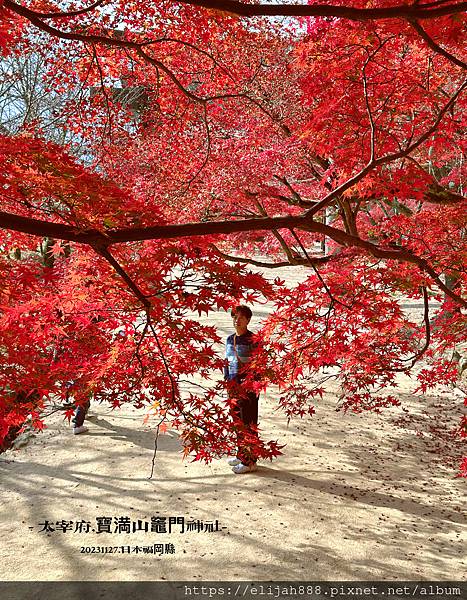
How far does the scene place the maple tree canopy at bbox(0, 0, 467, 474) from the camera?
2674 millimetres

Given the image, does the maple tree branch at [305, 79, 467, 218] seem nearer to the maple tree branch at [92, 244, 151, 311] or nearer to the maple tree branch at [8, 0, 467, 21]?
the maple tree branch at [8, 0, 467, 21]

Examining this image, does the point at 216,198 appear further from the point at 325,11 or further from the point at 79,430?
the point at 325,11

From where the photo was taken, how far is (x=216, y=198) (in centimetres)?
671

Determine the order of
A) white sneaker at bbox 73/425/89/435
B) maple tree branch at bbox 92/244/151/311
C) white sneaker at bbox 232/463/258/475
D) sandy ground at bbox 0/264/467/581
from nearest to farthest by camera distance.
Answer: maple tree branch at bbox 92/244/151/311
sandy ground at bbox 0/264/467/581
white sneaker at bbox 232/463/258/475
white sneaker at bbox 73/425/89/435

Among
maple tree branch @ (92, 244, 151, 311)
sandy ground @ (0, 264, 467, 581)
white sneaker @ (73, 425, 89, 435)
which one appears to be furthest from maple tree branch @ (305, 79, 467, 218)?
white sneaker @ (73, 425, 89, 435)

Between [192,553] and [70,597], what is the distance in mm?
881

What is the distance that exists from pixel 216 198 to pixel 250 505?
3.94 meters

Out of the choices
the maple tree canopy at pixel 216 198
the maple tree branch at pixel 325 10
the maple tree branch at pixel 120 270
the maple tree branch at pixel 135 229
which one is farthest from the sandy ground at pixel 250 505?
the maple tree branch at pixel 325 10

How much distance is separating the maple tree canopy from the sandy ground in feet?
1.90

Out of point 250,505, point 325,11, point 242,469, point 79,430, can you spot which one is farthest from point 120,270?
point 79,430

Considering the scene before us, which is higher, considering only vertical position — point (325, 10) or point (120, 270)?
point (325, 10)

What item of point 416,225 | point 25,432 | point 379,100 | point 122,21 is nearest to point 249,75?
point 122,21

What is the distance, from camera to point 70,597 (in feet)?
10.6

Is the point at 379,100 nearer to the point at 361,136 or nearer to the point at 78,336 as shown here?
the point at 361,136
